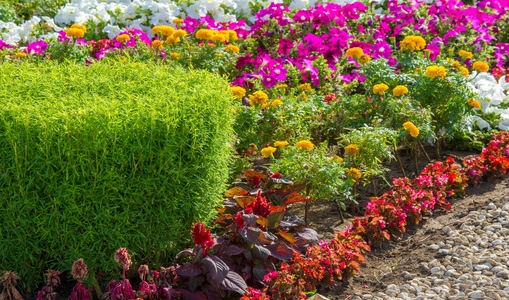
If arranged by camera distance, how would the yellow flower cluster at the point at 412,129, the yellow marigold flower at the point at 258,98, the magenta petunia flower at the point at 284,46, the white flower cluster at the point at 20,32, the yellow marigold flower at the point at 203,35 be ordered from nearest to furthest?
the yellow flower cluster at the point at 412,129 → the yellow marigold flower at the point at 258,98 → the yellow marigold flower at the point at 203,35 → the magenta petunia flower at the point at 284,46 → the white flower cluster at the point at 20,32

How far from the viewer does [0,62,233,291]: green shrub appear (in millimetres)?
2617

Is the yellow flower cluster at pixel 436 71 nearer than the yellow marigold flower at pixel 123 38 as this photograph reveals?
Yes

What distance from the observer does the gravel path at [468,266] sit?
300 centimetres

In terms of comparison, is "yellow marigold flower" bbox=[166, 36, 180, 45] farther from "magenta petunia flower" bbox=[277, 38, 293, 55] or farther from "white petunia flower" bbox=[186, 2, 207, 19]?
"white petunia flower" bbox=[186, 2, 207, 19]

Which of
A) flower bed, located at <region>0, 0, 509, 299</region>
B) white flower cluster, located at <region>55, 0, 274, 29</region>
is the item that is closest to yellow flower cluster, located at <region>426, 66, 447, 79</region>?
flower bed, located at <region>0, 0, 509, 299</region>

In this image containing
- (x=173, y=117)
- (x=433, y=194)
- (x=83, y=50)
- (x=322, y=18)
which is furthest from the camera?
(x=322, y=18)

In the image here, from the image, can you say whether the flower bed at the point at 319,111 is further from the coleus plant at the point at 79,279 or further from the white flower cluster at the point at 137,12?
the coleus plant at the point at 79,279

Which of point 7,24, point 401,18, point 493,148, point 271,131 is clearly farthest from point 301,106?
point 7,24

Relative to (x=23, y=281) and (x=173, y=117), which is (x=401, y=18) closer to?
(x=173, y=117)

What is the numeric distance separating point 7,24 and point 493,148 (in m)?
6.24

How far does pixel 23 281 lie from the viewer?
9.61 ft

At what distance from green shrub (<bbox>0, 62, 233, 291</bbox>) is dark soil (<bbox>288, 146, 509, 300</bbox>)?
1024mm

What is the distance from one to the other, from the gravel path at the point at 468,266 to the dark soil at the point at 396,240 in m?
0.06

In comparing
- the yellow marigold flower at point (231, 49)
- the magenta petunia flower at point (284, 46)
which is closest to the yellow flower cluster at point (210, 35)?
the yellow marigold flower at point (231, 49)
